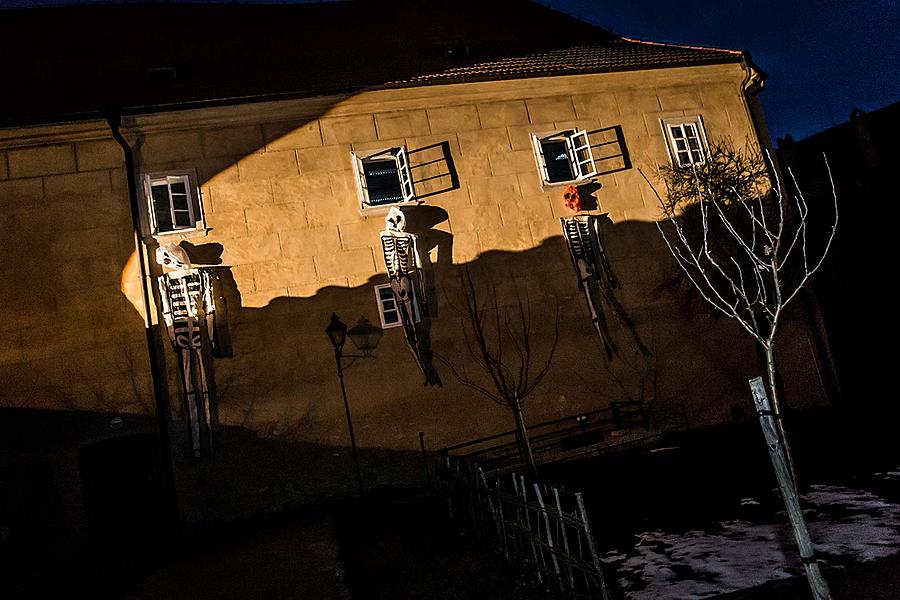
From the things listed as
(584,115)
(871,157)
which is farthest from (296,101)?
(871,157)

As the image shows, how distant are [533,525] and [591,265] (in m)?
8.55

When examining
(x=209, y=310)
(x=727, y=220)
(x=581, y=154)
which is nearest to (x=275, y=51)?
(x=209, y=310)

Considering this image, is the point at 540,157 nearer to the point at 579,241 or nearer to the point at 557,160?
the point at 557,160

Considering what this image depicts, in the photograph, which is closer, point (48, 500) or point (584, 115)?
point (48, 500)

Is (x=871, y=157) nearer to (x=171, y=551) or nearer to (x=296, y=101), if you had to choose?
(x=296, y=101)

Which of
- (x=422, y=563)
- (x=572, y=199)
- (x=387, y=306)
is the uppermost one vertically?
(x=572, y=199)

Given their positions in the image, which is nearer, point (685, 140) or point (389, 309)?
point (389, 309)

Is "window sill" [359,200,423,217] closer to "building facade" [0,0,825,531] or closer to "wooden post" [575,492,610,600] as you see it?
"building facade" [0,0,825,531]

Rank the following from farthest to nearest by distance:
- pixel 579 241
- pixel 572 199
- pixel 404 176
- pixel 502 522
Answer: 1. pixel 572 199
2. pixel 579 241
3. pixel 404 176
4. pixel 502 522

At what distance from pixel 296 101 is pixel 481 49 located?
19.5 feet

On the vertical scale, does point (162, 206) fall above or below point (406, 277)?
above

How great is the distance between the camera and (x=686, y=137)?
53.9ft

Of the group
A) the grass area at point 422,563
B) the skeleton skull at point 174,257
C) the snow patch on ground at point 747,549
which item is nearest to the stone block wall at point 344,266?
the skeleton skull at point 174,257

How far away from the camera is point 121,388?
40.7 feet
